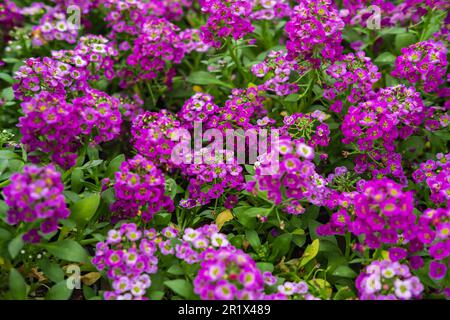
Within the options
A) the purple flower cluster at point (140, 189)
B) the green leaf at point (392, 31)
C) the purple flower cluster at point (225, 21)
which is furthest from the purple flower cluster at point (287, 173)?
the green leaf at point (392, 31)

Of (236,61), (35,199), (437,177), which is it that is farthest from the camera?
(236,61)

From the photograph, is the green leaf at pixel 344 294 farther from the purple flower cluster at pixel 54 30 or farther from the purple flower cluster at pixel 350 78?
the purple flower cluster at pixel 54 30

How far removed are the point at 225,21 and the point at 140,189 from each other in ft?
4.89

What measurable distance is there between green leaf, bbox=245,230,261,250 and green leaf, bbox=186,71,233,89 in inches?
57.5

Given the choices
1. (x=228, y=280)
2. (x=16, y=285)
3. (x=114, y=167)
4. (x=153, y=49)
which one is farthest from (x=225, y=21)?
(x=16, y=285)

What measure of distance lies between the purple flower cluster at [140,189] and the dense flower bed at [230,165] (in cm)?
1

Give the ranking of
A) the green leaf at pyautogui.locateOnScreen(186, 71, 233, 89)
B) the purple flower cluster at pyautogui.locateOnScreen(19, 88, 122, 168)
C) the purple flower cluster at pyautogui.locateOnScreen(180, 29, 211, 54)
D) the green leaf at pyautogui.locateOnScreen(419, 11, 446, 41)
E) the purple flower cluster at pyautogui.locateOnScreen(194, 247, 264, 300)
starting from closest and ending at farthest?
the purple flower cluster at pyautogui.locateOnScreen(194, 247, 264, 300), the purple flower cluster at pyautogui.locateOnScreen(19, 88, 122, 168), the green leaf at pyautogui.locateOnScreen(419, 11, 446, 41), the green leaf at pyautogui.locateOnScreen(186, 71, 233, 89), the purple flower cluster at pyautogui.locateOnScreen(180, 29, 211, 54)

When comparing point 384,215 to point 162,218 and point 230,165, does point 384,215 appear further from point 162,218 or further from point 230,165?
point 162,218

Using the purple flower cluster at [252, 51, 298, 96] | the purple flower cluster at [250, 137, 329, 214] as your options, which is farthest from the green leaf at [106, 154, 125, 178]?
the purple flower cluster at [252, 51, 298, 96]

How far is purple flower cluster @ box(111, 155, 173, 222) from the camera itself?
2.98 meters

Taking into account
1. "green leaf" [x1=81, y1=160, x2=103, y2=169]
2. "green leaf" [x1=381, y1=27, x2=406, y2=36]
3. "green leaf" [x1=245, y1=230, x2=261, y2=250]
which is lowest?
"green leaf" [x1=245, y1=230, x2=261, y2=250]

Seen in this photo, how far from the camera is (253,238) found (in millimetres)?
3348

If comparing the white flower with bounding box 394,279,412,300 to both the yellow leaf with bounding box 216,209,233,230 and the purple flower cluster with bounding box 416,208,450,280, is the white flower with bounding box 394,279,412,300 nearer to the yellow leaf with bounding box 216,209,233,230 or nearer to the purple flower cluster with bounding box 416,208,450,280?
the purple flower cluster with bounding box 416,208,450,280

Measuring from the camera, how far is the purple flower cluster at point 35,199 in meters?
2.62
